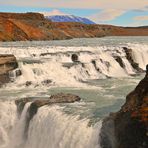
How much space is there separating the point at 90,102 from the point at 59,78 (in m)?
9.80

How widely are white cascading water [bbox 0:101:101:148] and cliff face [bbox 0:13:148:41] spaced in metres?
52.3

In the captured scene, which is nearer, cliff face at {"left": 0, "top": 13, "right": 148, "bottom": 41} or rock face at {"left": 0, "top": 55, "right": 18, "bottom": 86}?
rock face at {"left": 0, "top": 55, "right": 18, "bottom": 86}

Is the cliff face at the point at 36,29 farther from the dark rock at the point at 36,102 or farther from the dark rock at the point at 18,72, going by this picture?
the dark rock at the point at 36,102

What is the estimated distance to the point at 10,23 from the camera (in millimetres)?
81750

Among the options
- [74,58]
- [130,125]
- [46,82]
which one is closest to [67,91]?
[46,82]

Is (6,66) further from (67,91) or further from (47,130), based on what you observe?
(47,130)

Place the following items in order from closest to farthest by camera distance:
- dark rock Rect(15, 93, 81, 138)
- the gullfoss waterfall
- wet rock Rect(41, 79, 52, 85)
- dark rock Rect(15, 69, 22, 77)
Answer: the gullfoss waterfall → dark rock Rect(15, 93, 81, 138) → wet rock Rect(41, 79, 52, 85) → dark rock Rect(15, 69, 22, 77)

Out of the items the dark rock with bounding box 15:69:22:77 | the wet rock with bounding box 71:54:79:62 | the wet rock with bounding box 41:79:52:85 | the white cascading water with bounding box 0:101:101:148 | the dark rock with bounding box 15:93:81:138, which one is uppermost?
the wet rock with bounding box 71:54:79:62

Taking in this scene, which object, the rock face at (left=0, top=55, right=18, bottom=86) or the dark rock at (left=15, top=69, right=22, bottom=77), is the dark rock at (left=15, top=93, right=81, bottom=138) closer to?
the rock face at (left=0, top=55, right=18, bottom=86)

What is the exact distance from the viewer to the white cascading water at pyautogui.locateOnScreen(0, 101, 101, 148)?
16031mm

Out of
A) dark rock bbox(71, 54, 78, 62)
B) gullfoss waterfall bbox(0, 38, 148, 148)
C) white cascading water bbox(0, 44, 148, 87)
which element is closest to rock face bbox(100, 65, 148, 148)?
gullfoss waterfall bbox(0, 38, 148, 148)

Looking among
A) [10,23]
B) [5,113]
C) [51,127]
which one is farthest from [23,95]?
[10,23]

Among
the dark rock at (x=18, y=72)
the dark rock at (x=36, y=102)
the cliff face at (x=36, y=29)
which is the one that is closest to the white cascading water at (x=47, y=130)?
the dark rock at (x=36, y=102)

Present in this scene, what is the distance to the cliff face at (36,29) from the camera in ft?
256
